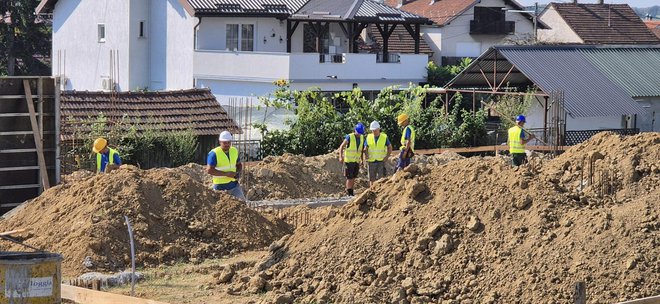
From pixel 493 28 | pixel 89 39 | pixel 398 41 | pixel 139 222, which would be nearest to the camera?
pixel 139 222

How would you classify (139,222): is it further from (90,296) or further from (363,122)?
(363,122)

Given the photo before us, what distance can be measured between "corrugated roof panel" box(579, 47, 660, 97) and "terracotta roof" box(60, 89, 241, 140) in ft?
46.4

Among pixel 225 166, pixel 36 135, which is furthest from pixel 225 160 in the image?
pixel 36 135

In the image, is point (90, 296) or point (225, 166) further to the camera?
point (225, 166)

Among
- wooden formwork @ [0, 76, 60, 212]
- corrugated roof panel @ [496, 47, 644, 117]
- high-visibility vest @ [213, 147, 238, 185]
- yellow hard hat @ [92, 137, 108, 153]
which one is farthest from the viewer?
corrugated roof panel @ [496, 47, 644, 117]

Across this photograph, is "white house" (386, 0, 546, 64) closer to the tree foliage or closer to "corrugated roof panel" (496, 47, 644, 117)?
"corrugated roof panel" (496, 47, 644, 117)

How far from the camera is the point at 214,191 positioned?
17094mm

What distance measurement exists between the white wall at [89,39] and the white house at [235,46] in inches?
1.4

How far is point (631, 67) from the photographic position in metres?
37.8

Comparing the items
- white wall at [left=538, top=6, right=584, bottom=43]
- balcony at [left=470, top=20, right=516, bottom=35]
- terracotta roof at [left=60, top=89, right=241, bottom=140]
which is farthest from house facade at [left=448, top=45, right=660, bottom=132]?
white wall at [left=538, top=6, right=584, bottom=43]

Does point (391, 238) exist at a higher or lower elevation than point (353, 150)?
lower

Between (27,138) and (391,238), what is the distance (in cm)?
820

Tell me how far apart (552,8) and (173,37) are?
24.5 m

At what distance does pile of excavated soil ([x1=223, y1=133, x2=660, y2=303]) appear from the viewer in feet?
42.6
